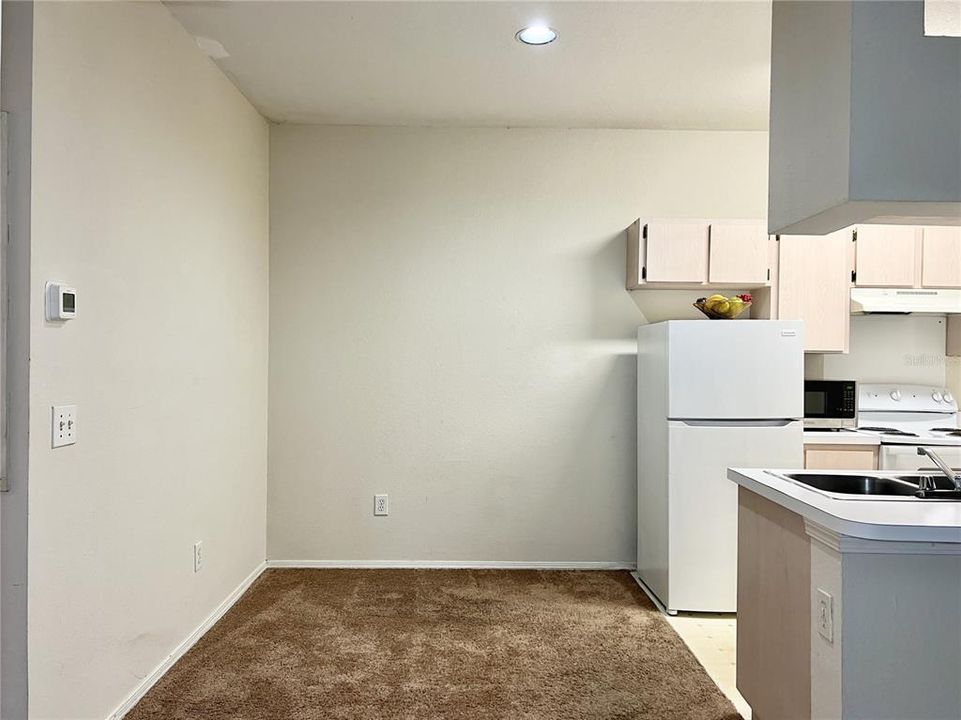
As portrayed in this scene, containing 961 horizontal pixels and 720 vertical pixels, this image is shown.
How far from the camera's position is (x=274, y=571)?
14.6 ft

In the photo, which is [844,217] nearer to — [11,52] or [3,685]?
[11,52]

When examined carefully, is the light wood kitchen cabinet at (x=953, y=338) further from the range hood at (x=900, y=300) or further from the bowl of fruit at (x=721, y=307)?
the bowl of fruit at (x=721, y=307)

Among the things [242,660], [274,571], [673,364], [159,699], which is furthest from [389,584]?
[673,364]

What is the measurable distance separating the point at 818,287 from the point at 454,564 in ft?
8.52

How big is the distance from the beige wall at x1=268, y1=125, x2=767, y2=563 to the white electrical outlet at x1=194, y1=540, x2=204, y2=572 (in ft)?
3.63

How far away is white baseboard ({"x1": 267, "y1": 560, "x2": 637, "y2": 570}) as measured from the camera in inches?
179

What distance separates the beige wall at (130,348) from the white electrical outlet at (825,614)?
6.91ft

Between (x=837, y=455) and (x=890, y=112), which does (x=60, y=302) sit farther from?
(x=837, y=455)

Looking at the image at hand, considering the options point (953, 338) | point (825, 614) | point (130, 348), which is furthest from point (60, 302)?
point (953, 338)

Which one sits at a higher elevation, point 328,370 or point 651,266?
point 651,266

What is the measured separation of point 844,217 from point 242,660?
2.76 metres

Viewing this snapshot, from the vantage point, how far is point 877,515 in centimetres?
189

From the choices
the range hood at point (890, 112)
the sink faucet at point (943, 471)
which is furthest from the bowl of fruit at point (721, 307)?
the range hood at point (890, 112)

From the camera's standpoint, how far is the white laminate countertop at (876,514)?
1.79 m
